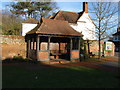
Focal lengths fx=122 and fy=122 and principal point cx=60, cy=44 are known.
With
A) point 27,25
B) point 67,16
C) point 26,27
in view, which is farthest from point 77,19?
point 26,27

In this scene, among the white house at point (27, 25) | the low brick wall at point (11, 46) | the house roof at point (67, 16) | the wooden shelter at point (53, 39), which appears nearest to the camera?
the wooden shelter at point (53, 39)

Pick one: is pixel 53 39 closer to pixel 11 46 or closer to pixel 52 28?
pixel 52 28

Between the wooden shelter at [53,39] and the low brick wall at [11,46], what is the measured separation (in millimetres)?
776

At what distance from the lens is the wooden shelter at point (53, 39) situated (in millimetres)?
12262

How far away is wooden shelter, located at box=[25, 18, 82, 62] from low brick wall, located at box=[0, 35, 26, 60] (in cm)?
78

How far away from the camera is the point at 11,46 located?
1529 centimetres

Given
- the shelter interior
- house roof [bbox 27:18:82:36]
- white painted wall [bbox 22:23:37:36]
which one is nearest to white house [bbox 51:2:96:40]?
white painted wall [bbox 22:23:37:36]

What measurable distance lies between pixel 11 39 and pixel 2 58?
9.25 ft

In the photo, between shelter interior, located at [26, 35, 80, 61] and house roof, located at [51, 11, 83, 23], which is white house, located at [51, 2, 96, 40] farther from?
shelter interior, located at [26, 35, 80, 61]

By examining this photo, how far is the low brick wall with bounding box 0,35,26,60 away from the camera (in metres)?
14.5

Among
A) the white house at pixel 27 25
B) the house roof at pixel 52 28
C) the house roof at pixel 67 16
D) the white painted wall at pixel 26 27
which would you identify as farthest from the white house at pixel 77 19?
the house roof at pixel 52 28

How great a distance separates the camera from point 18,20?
100 ft

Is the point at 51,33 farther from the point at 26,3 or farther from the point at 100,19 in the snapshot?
the point at 26,3

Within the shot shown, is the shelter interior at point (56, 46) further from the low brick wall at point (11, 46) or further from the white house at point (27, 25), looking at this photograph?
the white house at point (27, 25)
